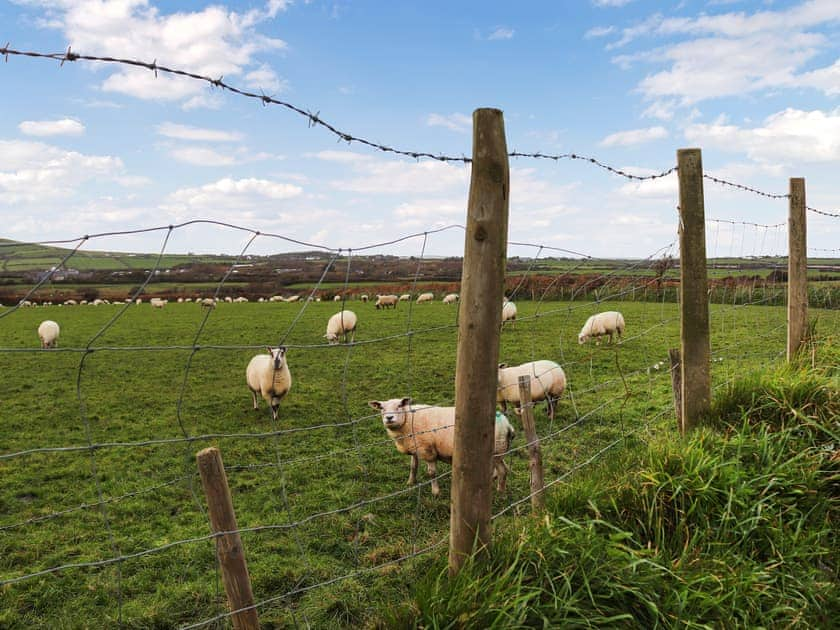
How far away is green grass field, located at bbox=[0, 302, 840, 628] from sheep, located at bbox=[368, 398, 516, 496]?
271 millimetres

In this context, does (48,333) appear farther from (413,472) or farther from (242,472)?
(413,472)

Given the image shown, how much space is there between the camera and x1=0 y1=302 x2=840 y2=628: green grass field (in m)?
3.95

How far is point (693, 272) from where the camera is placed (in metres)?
4.15

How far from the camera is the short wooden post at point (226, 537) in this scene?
7.91ft

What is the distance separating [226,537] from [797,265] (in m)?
5.75

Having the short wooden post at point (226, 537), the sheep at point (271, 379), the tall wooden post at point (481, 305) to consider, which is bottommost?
the sheep at point (271, 379)

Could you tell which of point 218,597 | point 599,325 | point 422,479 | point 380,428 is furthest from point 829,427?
point 599,325

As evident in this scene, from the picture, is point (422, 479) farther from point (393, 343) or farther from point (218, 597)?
point (393, 343)

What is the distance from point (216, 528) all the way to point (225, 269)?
1.20 metres

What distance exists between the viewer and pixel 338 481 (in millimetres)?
6301

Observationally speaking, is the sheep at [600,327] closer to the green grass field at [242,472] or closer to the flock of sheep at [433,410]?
the green grass field at [242,472]

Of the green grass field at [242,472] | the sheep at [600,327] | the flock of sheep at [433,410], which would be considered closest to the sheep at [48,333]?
the green grass field at [242,472]

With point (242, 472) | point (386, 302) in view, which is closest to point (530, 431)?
point (242, 472)

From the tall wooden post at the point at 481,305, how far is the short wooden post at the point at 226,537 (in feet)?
3.35
